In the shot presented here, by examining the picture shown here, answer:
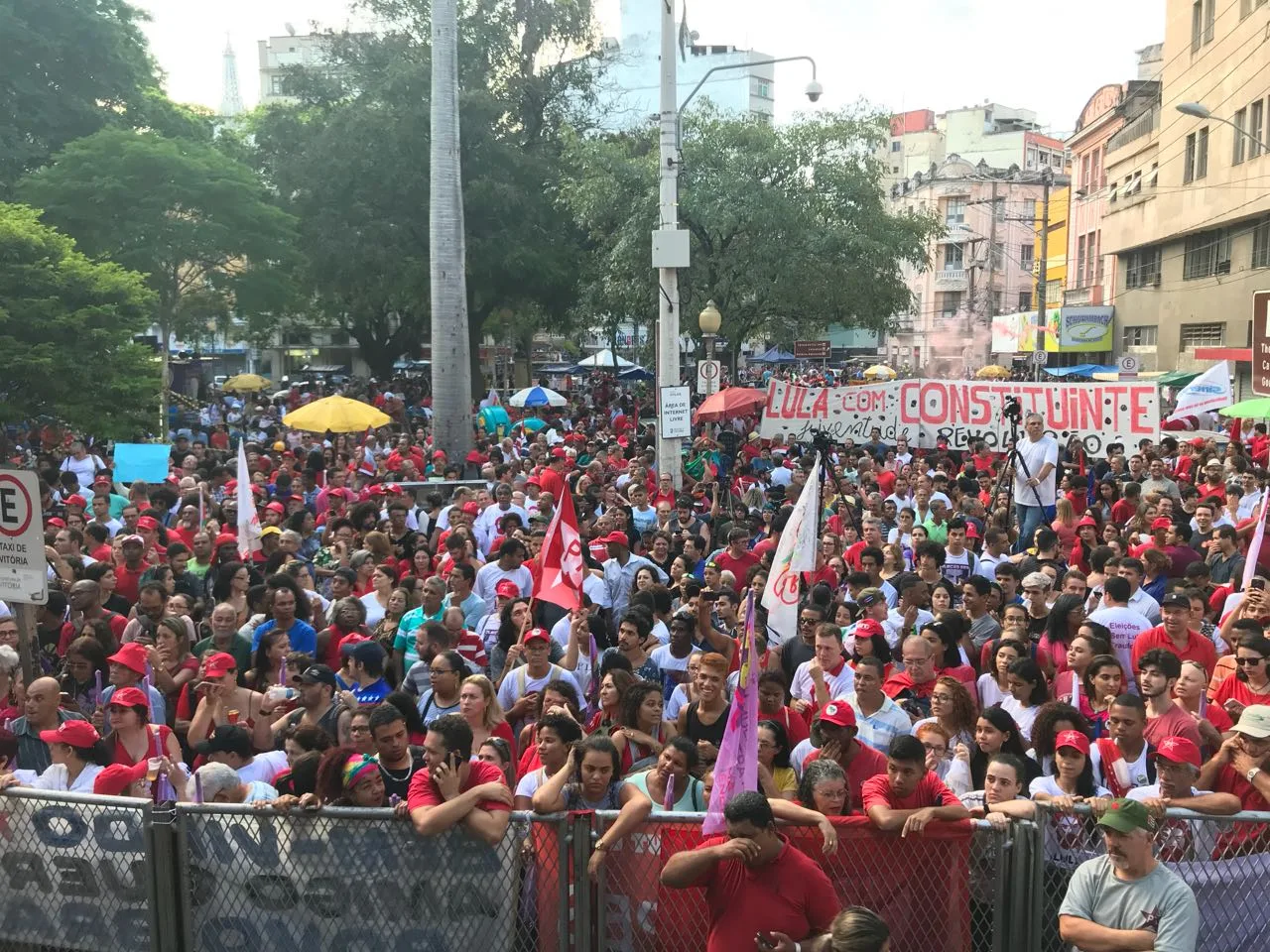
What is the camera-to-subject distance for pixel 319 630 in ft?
29.9

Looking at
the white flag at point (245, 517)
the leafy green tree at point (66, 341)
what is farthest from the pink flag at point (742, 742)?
the leafy green tree at point (66, 341)

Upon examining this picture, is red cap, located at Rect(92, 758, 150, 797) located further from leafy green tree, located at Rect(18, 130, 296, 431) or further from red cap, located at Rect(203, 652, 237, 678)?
leafy green tree, located at Rect(18, 130, 296, 431)

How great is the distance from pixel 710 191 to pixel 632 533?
18.2 metres

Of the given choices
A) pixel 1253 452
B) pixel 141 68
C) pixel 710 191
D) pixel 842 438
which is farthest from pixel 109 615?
pixel 141 68

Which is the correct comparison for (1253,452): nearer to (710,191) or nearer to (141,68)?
(710,191)

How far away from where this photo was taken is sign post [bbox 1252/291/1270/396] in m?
16.9

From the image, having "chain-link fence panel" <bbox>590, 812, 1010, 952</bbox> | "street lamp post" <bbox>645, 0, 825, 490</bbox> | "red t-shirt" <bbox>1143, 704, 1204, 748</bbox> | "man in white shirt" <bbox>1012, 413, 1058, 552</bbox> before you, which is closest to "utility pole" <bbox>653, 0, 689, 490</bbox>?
"street lamp post" <bbox>645, 0, 825, 490</bbox>

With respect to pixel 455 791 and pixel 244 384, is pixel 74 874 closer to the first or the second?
pixel 455 791

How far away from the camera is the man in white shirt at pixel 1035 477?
13703 millimetres

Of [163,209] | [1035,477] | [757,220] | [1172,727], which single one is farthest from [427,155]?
[1172,727]

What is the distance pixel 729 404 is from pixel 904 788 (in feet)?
50.1

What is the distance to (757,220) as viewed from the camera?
29734mm

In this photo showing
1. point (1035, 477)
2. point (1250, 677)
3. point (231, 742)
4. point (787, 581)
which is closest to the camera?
point (231, 742)

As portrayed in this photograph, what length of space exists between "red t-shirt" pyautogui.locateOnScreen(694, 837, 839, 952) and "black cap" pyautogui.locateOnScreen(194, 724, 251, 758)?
254cm
